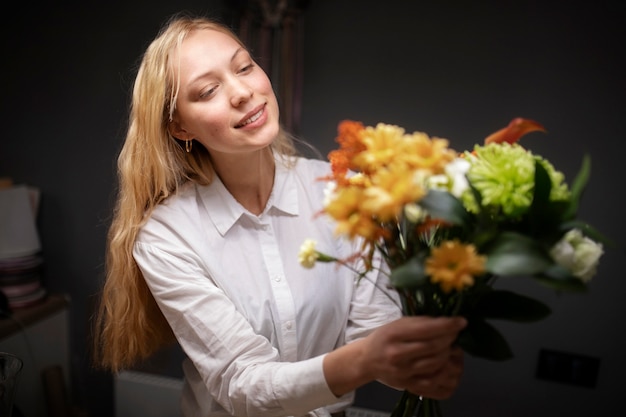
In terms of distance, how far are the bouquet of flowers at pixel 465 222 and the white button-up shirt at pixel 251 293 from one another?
286mm

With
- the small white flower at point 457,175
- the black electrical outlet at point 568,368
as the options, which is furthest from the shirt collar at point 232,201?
the black electrical outlet at point 568,368

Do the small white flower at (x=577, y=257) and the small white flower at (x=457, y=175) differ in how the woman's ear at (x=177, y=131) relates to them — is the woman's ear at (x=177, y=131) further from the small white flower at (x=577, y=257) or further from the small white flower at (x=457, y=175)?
the small white flower at (x=577, y=257)

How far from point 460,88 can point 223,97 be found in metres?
0.84

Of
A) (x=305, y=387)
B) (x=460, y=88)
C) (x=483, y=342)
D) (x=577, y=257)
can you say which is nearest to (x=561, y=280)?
(x=577, y=257)

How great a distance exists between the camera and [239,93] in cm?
108

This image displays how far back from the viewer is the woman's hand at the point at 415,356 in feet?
2.37

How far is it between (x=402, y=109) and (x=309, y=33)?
38 cm

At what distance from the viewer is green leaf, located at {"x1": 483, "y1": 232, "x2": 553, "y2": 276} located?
2.07 feet

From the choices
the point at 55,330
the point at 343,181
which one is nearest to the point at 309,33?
the point at 343,181

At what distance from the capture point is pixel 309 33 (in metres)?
1.78

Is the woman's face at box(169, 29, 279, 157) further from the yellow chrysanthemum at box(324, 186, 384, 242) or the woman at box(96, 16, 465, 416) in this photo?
the yellow chrysanthemum at box(324, 186, 384, 242)

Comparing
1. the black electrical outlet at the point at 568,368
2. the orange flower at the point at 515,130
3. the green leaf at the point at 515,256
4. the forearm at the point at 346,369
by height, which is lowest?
the black electrical outlet at the point at 568,368

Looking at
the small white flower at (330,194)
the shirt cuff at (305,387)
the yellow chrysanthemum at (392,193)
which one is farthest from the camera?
the shirt cuff at (305,387)

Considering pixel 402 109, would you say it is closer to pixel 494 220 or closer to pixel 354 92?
pixel 354 92
